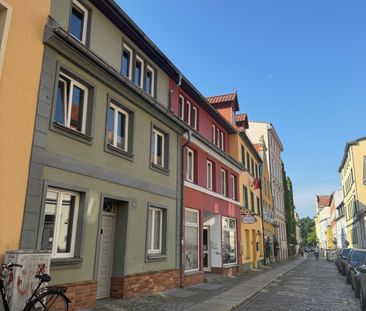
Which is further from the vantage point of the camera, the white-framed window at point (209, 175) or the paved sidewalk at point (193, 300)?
the white-framed window at point (209, 175)

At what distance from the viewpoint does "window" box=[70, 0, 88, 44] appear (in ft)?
33.0

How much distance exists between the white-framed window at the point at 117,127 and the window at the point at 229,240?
34.2 ft

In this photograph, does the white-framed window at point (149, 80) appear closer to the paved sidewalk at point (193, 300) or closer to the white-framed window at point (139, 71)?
the white-framed window at point (139, 71)

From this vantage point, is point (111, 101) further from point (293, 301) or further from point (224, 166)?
point (224, 166)

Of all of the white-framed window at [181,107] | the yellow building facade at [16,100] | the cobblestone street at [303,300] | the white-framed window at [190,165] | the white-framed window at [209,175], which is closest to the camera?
the yellow building facade at [16,100]

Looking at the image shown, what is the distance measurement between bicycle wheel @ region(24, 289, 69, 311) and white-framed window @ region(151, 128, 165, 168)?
7.07 meters

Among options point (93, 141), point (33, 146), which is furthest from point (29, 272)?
point (93, 141)

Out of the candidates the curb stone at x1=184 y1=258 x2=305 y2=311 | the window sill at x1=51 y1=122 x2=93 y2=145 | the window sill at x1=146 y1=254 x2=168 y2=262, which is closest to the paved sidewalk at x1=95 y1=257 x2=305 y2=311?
the curb stone at x1=184 y1=258 x2=305 y2=311

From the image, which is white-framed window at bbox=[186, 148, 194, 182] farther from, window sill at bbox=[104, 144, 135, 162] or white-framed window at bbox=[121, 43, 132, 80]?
white-framed window at bbox=[121, 43, 132, 80]

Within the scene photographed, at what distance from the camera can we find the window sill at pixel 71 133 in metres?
8.68

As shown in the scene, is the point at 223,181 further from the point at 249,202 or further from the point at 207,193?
the point at 249,202

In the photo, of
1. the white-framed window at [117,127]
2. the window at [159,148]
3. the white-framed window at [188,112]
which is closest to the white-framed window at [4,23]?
the white-framed window at [117,127]

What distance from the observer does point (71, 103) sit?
9.56m

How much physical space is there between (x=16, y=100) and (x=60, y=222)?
3022 mm
